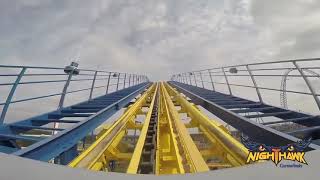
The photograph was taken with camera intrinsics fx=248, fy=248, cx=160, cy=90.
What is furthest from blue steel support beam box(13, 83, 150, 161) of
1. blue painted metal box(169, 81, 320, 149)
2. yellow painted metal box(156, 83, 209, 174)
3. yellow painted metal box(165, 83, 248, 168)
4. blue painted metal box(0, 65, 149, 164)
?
blue painted metal box(169, 81, 320, 149)

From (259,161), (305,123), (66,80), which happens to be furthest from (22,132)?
(305,123)

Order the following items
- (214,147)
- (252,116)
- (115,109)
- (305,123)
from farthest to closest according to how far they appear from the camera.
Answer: (115,109) → (252,116) → (305,123) → (214,147)

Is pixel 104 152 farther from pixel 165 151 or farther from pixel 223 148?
pixel 223 148

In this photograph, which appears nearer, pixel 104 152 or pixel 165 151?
pixel 104 152

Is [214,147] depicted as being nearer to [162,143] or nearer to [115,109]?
[162,143]

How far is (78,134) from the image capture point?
400 cm

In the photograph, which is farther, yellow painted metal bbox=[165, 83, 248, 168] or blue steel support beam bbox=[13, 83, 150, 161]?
yellow painted metal bbox=[165, 83, 248, 168]

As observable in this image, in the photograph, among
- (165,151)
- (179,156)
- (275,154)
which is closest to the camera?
(275,154)

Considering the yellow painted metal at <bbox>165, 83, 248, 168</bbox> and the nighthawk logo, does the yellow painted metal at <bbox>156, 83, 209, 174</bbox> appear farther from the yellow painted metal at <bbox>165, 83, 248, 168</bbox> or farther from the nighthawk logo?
the nighthawk logo

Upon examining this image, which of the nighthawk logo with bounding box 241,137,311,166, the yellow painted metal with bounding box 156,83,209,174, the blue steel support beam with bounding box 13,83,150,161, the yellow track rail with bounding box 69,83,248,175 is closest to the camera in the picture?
the nighthawk logo with bounding box 241,137,311,166

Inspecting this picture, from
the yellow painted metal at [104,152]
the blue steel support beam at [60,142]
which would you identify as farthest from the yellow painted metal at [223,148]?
the blue steel support beam at [60,142]

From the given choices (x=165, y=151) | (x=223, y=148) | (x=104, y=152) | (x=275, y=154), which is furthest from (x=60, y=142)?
(x=275, y=154)

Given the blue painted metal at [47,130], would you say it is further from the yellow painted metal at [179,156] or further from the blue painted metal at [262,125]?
the blue painted metal at [262,125]

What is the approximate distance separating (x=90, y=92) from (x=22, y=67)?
3414 millimetres
